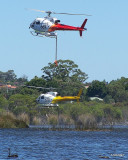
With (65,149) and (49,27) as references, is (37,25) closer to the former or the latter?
(49,27)

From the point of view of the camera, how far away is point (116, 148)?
69312mm

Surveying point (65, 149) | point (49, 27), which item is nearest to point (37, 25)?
point (49, 27)

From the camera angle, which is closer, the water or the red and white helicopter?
the water

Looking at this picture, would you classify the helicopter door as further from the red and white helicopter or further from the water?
the water

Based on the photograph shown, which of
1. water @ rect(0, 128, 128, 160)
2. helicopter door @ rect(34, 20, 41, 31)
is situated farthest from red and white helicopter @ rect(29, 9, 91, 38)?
water @ rect(0, 128, 128, 160)

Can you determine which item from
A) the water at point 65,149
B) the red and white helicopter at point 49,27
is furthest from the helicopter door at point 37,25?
the water at point 65,149

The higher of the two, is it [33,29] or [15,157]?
[33,29]

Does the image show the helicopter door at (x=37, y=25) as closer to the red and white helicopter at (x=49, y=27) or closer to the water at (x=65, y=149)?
the red and white helicopter at (x=49, y=27)

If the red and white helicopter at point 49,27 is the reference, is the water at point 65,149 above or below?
below

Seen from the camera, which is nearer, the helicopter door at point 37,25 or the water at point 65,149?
the water at point 65,149

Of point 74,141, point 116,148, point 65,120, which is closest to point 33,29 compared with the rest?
point 74,141

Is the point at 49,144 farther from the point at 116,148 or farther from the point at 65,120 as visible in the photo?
the point at 65,120

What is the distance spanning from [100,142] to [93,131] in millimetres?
23634

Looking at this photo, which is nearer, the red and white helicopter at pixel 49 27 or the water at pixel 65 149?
the water at pixel 65 149
